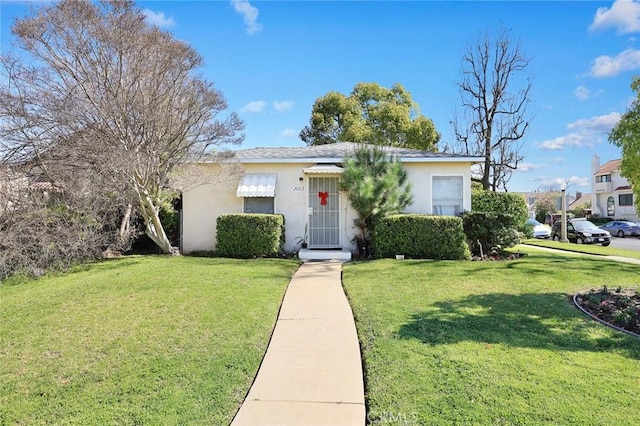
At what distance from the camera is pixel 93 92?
40.0ft

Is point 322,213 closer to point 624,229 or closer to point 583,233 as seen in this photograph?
point 583,233

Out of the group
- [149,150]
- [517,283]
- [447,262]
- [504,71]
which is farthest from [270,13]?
[504,71]

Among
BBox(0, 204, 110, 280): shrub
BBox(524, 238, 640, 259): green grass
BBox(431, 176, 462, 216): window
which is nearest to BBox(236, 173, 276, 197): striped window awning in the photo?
BBox(0, 204, 110, 280): shrub

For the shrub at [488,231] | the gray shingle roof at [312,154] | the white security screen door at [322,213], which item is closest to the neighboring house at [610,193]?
the shrub at [488,231]

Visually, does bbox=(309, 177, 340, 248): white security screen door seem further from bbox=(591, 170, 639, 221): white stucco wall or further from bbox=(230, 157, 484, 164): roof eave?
bbox=(591, 170, 639, 221): white stucco wall

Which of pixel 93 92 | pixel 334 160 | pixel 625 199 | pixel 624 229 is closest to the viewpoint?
pixel 93 92

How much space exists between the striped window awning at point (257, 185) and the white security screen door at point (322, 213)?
1667 mm

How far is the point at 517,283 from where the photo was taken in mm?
9211

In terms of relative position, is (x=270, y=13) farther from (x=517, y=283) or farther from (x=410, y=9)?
(x=517, y=283)

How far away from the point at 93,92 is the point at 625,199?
60.0 metres

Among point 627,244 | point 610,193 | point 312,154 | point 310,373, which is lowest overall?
point 627,244

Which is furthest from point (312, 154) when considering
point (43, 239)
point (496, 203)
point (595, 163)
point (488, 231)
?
point (595, 163)

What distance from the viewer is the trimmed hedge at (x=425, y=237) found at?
13.0 metres

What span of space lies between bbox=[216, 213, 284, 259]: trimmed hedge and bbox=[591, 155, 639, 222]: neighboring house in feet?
172
